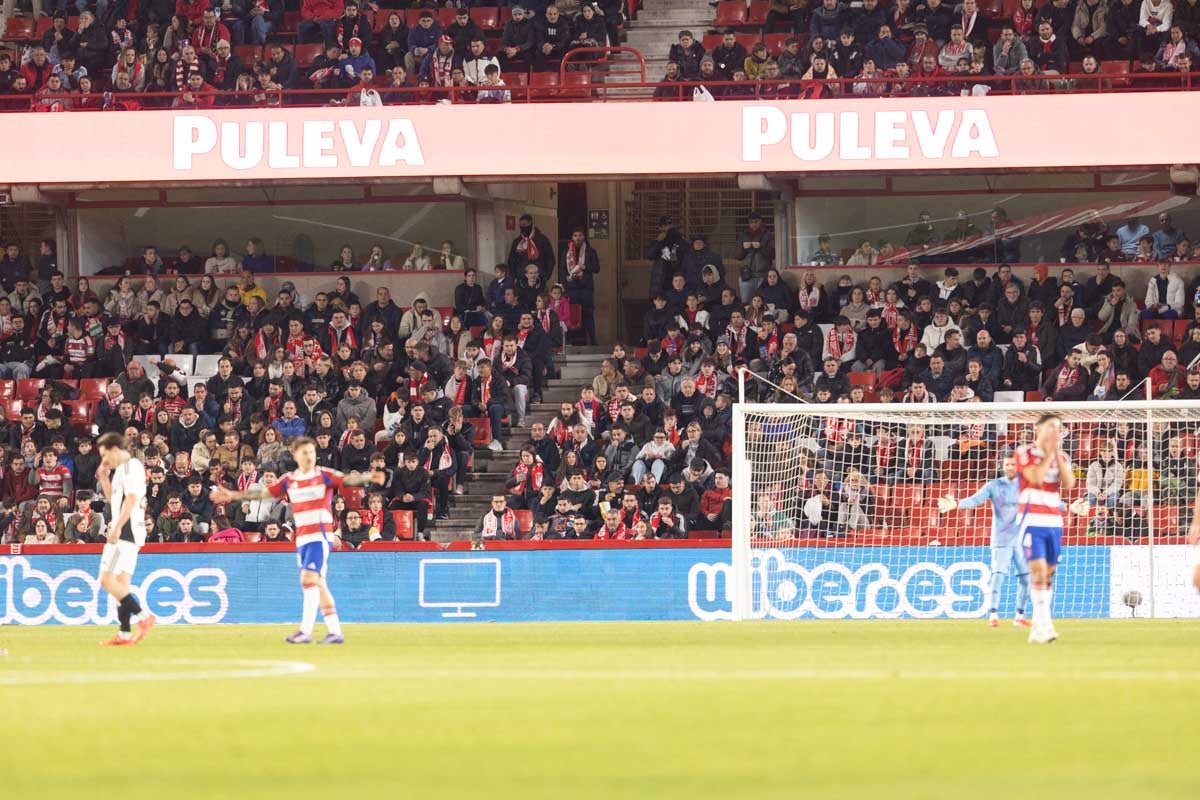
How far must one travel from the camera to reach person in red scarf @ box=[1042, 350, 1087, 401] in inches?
877

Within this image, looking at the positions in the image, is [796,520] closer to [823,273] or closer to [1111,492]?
[1111,492]

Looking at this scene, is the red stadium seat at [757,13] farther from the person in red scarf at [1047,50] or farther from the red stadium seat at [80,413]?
the red stadium seat at [80,413]

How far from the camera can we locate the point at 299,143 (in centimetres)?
2483

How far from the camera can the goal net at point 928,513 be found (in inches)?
764

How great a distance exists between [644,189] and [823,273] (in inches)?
150

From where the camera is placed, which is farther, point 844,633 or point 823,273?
point 823,273

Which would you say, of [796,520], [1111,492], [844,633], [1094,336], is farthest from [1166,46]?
[844,633]

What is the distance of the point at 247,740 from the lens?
27.5 ft

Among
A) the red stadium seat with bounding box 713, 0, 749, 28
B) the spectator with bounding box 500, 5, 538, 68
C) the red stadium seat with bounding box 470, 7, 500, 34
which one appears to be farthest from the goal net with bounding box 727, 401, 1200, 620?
the red stadium seat with bounding box 470, 7, 500, 34

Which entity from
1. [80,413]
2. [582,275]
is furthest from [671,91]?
[80,413]

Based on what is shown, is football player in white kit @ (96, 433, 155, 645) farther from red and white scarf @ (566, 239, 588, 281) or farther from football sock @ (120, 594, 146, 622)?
red and white scarf @ (566, 239, 588, 281)

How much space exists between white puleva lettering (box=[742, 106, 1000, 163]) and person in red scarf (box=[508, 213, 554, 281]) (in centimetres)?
381

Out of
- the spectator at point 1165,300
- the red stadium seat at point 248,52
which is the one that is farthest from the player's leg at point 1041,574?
the red stadium seat at point 248,52

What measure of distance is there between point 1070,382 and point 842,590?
15.1 feet
